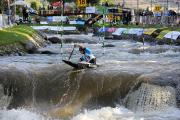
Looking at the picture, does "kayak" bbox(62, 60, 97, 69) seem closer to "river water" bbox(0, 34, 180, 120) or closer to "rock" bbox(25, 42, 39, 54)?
"river water" bbox(0, 34, 180, 120)

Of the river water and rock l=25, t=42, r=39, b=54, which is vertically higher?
rock l=25, t=42, r=39, b=54

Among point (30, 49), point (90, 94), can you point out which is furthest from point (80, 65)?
point (30, 49)

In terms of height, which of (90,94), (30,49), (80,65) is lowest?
(90,94)

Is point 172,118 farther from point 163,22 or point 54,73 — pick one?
point 163,22

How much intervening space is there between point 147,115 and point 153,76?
211cm

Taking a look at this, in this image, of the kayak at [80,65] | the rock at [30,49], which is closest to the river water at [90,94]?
the kayak at [80,65]

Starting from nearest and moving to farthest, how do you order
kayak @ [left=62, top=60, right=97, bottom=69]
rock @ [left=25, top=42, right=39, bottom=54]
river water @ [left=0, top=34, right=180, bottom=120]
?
river water @ [left=0, top=34, right=180, bottom=120] → kayak @ [left=62, top=60, right=97, bottom=69] → rock @ [left=25, top=42, right=39, bottom=54]

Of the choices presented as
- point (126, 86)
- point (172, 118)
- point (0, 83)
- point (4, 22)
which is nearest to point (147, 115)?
point (172, 118)

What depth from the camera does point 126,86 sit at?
33.2 feet

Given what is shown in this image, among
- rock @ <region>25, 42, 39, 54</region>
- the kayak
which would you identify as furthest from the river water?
rock @ <region>25, 42, 39, 54</region>

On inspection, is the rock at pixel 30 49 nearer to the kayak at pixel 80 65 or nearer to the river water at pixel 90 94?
the river water at pixel 90 94

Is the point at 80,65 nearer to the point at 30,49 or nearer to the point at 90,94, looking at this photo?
the point at 90,94

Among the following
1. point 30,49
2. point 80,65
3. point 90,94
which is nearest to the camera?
point 90,94

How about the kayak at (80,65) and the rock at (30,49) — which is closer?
the kayak at (80,65)
